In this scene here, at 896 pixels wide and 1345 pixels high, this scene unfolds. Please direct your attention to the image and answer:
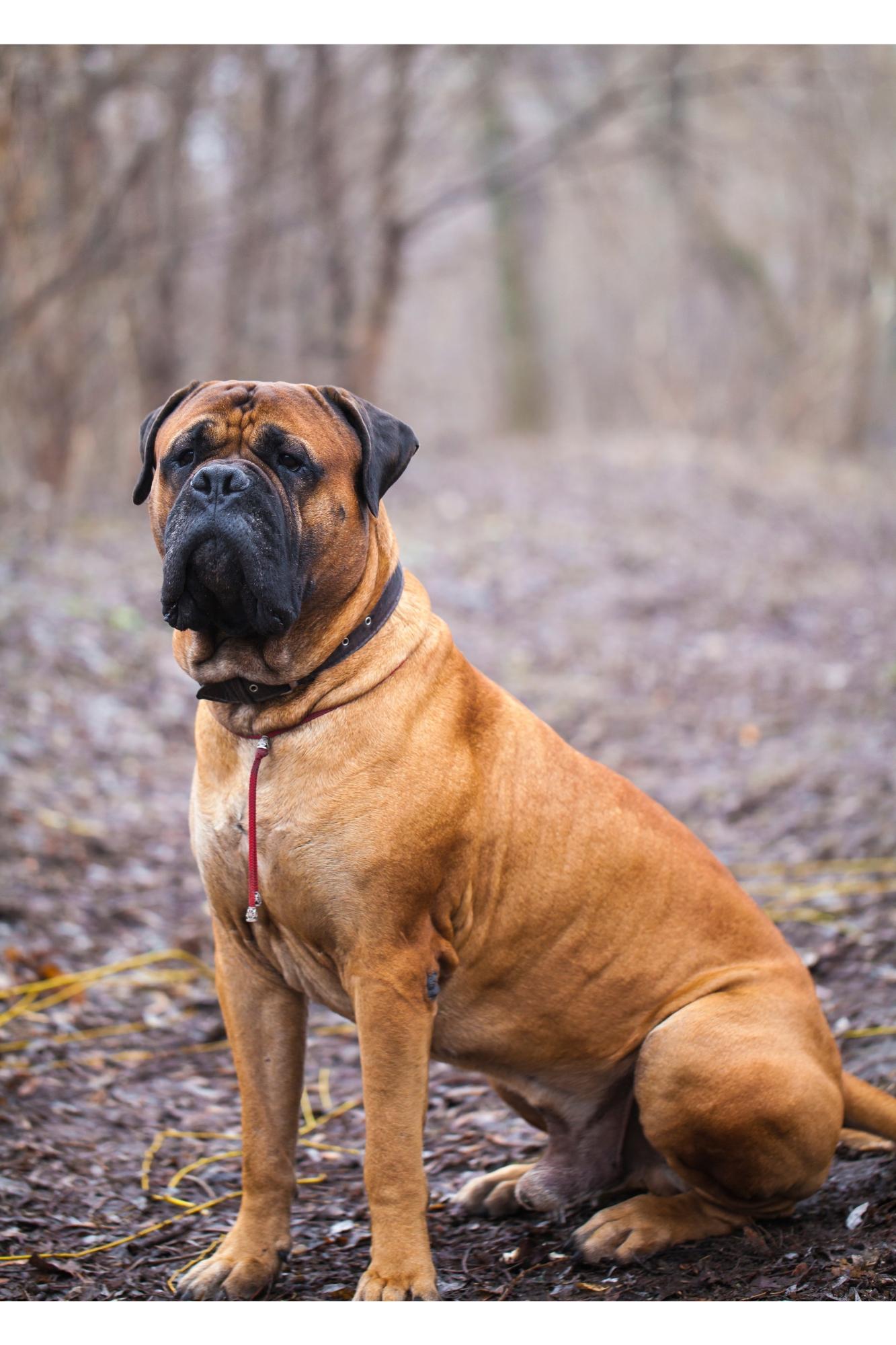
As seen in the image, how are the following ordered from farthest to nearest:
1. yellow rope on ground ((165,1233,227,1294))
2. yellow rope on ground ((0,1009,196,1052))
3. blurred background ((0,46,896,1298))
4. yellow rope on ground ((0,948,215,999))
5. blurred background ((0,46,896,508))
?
blurred background ((0,46,896,508)), yellow rope on ground ((0,948,215,999)), yellow rope on ground ((0,1009,196,1052)), blurred background ((0,46,896,1298)), yellow rope on ground ((165,1233,227,1294))

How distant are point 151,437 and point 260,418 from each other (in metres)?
0.39

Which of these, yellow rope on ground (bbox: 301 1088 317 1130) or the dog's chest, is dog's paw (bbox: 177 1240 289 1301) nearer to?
the dog's chest

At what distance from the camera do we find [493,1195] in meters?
3.39

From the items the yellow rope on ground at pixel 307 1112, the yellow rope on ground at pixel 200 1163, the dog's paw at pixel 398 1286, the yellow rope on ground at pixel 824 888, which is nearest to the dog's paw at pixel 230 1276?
the dog's paw at pixel 398 1286

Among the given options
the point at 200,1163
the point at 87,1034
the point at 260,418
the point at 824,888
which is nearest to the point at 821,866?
the point at 824,888

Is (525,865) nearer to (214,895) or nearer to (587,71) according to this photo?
(214,895)

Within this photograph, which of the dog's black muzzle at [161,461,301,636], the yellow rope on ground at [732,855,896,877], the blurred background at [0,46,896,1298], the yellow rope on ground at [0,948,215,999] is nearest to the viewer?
the dog's black muzzle at [161,461,301,636]

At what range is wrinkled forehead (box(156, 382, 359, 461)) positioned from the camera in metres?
2.83

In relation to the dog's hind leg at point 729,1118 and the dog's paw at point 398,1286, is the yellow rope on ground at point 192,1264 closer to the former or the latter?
the dog's paw at point 398,1286

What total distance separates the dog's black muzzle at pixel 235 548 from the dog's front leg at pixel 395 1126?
0.90m

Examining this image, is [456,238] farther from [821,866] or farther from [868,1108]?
[868,1108]

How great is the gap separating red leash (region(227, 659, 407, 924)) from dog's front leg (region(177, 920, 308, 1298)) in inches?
9.4

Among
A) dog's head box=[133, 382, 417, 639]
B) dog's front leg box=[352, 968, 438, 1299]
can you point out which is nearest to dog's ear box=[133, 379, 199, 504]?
dog's head box=[133, 382, 417, 639]

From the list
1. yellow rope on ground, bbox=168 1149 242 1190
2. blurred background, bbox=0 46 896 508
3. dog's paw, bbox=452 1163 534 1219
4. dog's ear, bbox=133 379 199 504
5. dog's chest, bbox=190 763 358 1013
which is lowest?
yellow rope on ground, bbox=168 1149 242 1190
